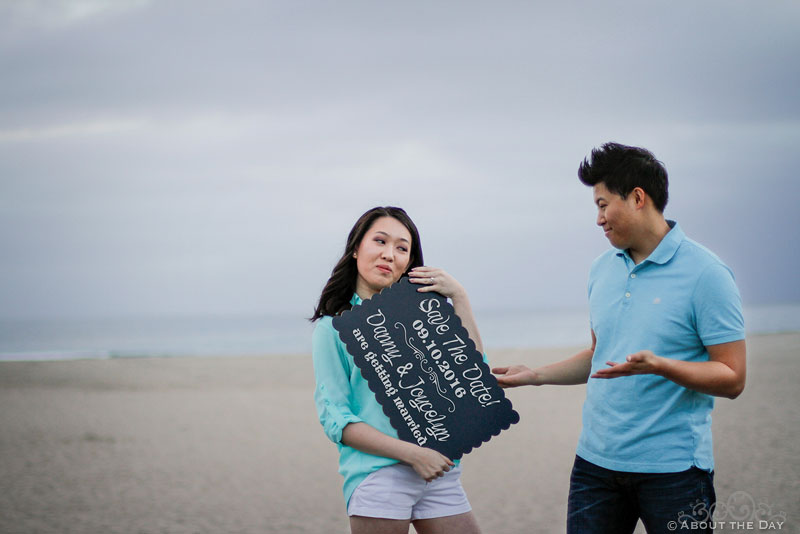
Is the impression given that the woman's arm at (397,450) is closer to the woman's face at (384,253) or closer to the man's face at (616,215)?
the woman's face at (384,253)

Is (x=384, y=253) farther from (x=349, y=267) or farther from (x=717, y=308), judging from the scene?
(x=717, y=308)

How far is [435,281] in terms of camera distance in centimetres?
219

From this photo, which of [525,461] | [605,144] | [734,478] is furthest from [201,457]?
[605,144]

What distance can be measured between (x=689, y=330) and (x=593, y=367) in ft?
1.31

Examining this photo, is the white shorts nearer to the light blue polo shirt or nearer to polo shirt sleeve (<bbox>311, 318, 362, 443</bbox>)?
polo shirt sleeve (<bbox>311, 318, 362, 443</bbox>)

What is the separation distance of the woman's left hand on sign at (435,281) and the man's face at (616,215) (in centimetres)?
59

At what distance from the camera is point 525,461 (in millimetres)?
8180

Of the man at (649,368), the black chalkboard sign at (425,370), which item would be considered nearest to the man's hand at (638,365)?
the man at (649,368)

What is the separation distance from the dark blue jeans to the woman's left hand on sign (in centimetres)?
82

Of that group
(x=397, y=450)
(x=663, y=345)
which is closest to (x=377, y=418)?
(x=397, y=450)

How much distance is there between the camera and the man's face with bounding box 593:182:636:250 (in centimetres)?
223

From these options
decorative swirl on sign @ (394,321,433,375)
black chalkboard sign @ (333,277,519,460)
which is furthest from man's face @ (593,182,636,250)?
decorative swirl on sign @ (394,321,433,375)

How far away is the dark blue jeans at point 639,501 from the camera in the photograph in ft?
6.73

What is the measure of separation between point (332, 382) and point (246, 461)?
22.6ft
